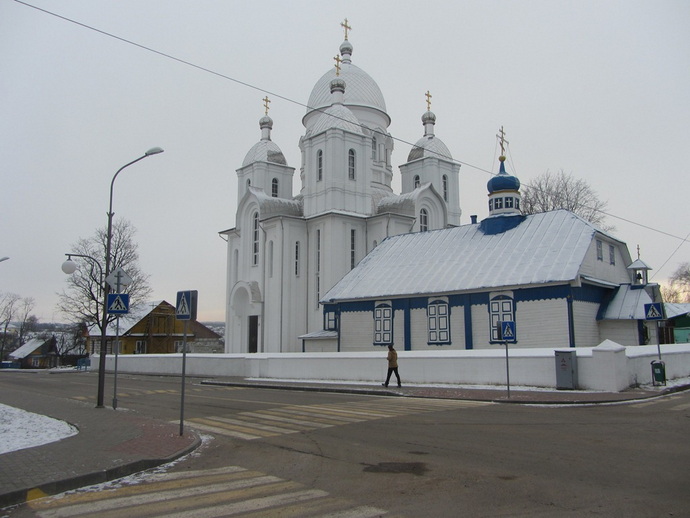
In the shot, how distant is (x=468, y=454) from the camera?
8453mm

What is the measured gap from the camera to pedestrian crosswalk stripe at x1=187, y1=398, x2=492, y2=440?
11281 millimetres

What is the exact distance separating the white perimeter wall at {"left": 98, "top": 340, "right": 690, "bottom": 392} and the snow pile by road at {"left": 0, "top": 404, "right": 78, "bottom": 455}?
500 inches

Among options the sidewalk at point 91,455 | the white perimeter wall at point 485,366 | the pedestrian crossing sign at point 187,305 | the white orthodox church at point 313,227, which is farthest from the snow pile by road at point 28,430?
the white orthodox church at point 313,227

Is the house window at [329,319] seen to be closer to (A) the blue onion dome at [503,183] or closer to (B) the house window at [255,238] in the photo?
(B) the house window at [255,238]

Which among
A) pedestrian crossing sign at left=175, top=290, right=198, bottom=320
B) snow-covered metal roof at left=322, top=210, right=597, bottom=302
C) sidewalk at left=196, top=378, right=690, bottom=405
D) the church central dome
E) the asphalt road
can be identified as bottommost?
the asphalt road

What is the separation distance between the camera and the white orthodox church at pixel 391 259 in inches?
990

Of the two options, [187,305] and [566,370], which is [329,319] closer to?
[566,370]

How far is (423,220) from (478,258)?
47.8ft

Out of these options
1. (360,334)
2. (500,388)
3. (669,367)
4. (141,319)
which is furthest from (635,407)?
(141,319)

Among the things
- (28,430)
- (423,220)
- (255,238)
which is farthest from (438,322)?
(28,430)

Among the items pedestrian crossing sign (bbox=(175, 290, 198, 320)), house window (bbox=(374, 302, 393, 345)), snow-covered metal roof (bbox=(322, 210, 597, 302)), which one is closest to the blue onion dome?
snow-covered metal roof (bbox=(322, 210, 597, 302))

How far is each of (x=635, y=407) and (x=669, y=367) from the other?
796 centimetres

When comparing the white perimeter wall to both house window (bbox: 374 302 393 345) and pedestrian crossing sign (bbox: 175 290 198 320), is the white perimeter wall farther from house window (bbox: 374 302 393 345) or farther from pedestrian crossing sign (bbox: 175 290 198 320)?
pedestrian crossing sign (bbox: 175 290 198 320)

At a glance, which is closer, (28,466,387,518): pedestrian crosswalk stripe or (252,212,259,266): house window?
(28,466,387,518): pedestrian crosswalk stripe
